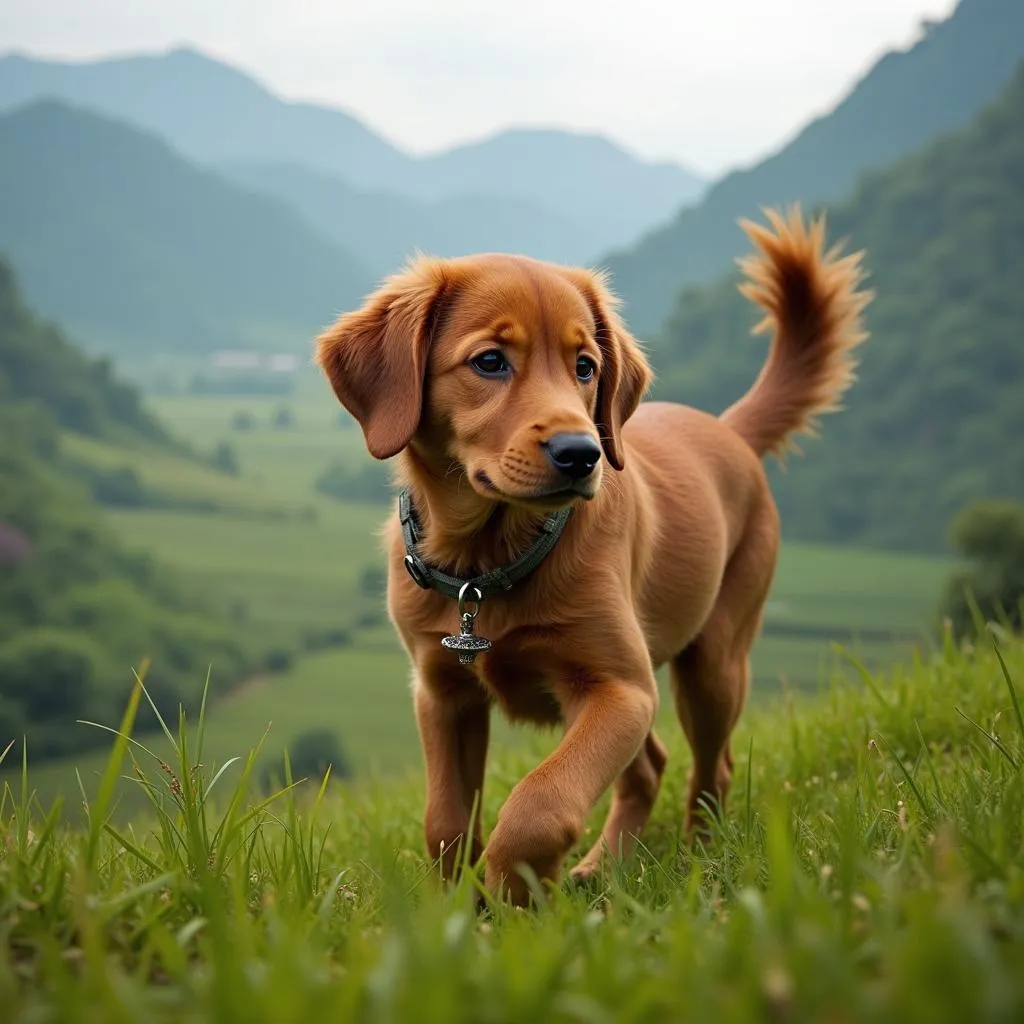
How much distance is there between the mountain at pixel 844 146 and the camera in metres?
132

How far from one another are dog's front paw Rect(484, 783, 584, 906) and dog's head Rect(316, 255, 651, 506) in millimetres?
749

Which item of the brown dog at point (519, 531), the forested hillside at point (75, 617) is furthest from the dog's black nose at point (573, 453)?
the forested hillside at point (75, 617)

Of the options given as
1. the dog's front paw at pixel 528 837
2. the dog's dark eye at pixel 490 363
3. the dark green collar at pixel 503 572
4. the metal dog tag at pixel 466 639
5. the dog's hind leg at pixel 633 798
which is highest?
the dog's dark eye at pixel 490 363

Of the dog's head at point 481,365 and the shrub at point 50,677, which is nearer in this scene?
the dog's head at point 481,365

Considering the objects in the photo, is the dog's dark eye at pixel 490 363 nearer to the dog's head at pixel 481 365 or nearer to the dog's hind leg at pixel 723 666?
the dog's head at pixel 481 365

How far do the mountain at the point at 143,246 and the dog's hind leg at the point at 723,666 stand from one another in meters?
169

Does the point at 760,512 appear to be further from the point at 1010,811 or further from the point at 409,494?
the point at 1010,811

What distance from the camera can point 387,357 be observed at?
3.57 m

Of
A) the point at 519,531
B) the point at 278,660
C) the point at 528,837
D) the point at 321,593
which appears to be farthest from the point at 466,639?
the point at 321,593

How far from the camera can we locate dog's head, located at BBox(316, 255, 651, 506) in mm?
3275

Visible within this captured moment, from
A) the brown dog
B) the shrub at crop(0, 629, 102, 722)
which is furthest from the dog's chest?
the shrub at crop(0, 629, 102, 722)

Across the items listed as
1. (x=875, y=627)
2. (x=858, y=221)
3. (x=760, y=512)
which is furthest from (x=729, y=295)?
(x=760, y=512)

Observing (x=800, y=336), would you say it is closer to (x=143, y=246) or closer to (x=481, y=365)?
(x=481, y=365)

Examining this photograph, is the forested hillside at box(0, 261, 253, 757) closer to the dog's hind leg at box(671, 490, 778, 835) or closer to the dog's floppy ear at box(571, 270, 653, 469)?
the dog's hind leg at box(671, 490, 778, 835)
